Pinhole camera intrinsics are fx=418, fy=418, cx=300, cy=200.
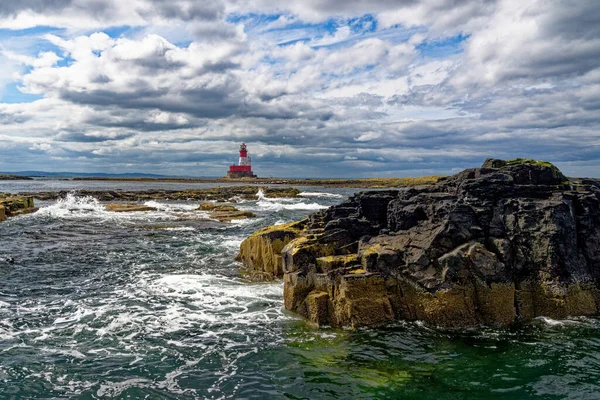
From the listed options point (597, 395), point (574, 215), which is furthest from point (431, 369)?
point (574, 215)

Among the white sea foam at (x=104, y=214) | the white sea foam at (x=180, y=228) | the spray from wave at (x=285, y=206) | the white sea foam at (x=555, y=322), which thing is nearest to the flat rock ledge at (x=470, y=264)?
the white sea foam at (x=555, y=322)

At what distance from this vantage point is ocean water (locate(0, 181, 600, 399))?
930 centimetres

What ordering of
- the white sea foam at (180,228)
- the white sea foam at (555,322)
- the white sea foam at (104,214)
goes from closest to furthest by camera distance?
→ the white sea foam at (555,322) → the white sea foam at (180,228) → the white sea foam at (104,214)

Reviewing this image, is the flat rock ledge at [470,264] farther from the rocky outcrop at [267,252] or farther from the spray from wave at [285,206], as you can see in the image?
the spray from wave at [285,206]

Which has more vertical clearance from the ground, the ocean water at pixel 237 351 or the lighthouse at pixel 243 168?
the lighthouse at pixel 243 168

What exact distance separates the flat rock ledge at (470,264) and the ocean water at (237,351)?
0.57 m

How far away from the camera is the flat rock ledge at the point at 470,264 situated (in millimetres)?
12625

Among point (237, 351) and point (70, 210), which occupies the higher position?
point (70, 210)

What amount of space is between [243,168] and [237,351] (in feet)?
582

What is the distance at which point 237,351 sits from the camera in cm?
1133

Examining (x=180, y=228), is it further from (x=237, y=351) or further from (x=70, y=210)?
(x=237, y=351)

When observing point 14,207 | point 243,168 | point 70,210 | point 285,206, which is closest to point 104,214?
point 70,210

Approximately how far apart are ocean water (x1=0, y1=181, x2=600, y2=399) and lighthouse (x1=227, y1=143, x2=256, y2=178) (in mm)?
164279

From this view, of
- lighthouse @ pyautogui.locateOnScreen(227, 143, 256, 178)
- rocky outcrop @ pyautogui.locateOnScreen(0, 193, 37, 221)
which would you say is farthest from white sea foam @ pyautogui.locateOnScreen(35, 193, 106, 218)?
lighthouse @ pyautogui.locateOnScreen(227, 143, 256, 178)
